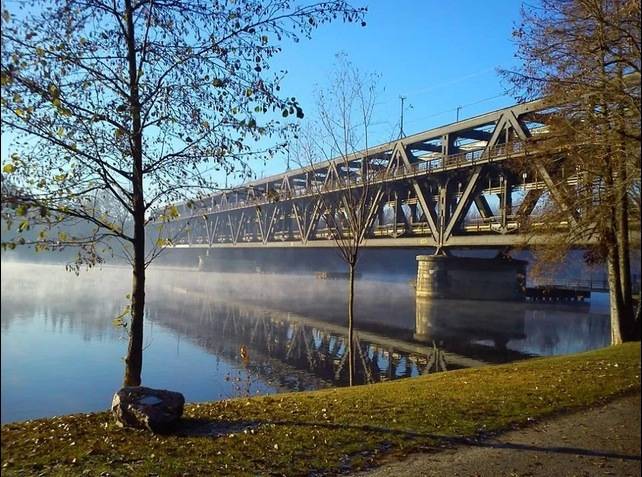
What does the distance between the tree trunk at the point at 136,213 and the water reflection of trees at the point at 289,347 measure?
954 centimetres

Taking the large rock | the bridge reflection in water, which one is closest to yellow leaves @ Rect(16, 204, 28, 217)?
the large rock

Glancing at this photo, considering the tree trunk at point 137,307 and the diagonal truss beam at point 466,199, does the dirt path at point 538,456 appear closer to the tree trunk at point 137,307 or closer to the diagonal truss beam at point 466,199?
the tree trunk at point 137,307

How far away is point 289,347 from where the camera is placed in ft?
94.0

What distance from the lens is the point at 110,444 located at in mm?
7453

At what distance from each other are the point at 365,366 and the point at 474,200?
3398 cm

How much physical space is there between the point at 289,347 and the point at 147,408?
20716 mm

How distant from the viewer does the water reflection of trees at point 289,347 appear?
2170cm

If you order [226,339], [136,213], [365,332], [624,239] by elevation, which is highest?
[136,213]

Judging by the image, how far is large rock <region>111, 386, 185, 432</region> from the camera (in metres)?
8.16

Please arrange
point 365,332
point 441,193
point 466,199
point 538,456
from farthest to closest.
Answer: point 441,193 < point 466,199 < point 365,332 < point 538,456

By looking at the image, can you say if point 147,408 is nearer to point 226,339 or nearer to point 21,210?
point 21,210

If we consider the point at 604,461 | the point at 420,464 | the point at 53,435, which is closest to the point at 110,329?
the point at 53,435

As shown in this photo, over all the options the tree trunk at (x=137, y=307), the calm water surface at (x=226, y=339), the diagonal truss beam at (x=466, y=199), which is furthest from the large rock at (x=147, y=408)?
the diagonal truss beam at (x=466, y=199)

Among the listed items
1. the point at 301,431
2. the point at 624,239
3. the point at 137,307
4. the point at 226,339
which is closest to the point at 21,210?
the point at 137,307
